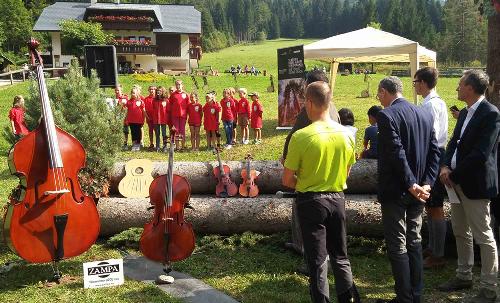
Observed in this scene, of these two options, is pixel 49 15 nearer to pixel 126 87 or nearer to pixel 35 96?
pixel 126 87

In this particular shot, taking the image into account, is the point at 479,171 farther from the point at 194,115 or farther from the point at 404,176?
the point at 194,115

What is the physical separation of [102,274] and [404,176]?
2.86m

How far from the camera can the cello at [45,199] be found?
13.0ft

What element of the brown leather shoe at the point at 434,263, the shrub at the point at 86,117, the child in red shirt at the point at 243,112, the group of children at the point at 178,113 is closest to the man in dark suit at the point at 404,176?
the brown leather shoe at the point at 434,263

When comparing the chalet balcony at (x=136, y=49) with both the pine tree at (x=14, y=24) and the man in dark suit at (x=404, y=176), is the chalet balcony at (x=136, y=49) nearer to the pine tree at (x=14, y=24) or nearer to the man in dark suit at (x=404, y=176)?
the pine tree at (x=14, y=24)

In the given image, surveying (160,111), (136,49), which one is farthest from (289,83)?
(136,49)

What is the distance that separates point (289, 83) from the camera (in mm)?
13562

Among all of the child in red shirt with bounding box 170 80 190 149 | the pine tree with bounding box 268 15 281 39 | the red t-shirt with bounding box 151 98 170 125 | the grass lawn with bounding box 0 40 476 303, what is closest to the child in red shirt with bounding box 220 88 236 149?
the child in red shirt with bounding box 170 80 190 149

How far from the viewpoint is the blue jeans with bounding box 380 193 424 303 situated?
144 inches

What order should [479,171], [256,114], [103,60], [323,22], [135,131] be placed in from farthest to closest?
1. [323,22]
2. [103,60]
3. [256,114]
4. [135,131]
5. [479,171]

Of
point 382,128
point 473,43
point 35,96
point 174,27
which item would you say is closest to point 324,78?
point 382,128

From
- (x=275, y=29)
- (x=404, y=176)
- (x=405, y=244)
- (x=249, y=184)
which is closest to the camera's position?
(x=404, y=176)

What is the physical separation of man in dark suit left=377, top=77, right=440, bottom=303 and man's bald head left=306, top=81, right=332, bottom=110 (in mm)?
504

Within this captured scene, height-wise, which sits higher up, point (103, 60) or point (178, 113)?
point (103, 60)
